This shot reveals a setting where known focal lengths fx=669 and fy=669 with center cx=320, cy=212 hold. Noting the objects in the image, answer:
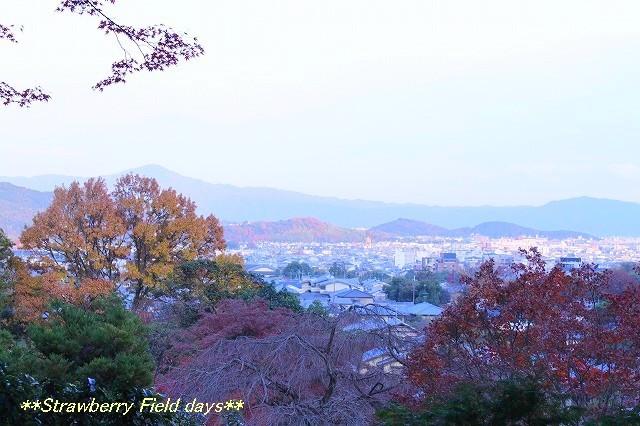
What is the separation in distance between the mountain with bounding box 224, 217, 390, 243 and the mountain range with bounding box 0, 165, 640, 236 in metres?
9.00

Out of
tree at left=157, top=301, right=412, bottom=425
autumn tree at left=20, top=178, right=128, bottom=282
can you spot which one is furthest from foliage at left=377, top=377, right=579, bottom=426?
autumn tree at left=20, top=178, right=128, bottom=282

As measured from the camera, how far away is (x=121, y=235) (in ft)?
69.5

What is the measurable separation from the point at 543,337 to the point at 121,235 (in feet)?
55.8

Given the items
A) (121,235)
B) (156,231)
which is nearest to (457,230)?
(156,231)

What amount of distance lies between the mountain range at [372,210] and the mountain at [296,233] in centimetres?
900

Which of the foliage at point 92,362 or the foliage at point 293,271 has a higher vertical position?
the foliage at point 92,362

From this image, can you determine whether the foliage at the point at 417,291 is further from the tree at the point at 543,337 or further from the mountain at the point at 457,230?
the mountain at the point at 457,230

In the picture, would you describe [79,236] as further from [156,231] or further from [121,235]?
[156,231]

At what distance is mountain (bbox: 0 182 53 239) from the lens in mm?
35219

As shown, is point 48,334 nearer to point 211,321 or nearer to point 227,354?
point 227,354

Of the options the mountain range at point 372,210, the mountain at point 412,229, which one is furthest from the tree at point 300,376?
the mountain at point 412,229

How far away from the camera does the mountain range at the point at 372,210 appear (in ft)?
296

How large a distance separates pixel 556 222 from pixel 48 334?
3710 inches

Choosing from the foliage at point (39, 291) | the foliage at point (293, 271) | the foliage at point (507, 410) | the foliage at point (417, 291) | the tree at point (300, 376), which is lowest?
the foliage at point (293, 271)
